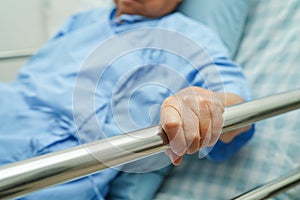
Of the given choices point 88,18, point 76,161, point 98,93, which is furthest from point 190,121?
point 88,18

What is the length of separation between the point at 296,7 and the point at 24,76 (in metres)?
0.85

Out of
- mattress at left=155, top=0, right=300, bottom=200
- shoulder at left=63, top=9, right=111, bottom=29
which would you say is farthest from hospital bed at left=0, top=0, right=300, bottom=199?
shoulder at left=63, top=9, right=111, bottom=29

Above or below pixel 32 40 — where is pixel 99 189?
above

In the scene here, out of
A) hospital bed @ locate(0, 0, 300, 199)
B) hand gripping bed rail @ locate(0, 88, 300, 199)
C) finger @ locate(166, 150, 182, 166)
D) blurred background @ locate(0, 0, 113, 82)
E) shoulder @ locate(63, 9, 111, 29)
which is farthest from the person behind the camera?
blurred background @ locate(0, 0, 113, 82)

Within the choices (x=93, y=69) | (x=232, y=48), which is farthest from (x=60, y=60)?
(x=232, y=48)

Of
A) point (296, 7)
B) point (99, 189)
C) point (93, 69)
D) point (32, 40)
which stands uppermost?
point (93, 69)

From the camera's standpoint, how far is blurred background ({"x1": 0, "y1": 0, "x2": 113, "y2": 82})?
1670 mm

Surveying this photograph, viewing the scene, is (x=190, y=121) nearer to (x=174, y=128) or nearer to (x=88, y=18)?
(x=174, y=128)

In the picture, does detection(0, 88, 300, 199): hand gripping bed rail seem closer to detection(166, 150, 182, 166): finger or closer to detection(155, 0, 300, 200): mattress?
detection(166, 150, 182, 166): finger

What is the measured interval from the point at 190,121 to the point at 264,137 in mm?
487

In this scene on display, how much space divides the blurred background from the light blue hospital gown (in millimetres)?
551

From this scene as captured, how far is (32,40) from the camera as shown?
5.90ft

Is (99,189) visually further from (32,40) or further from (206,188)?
(32,40)

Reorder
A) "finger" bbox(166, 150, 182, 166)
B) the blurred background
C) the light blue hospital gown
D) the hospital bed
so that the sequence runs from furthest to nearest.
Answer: the blurred background
the hospital bed
the light blue hospital gown
"finger" bbox(166, 150, 182, 166)
